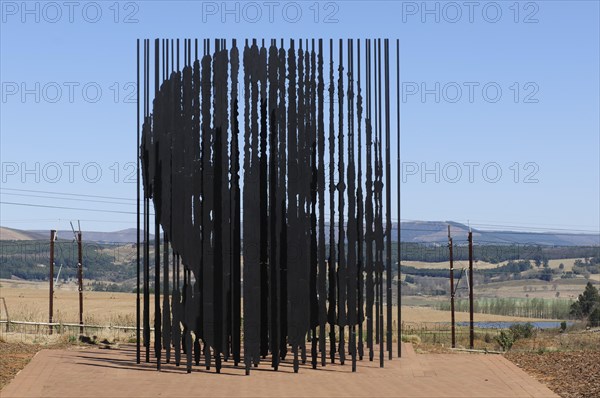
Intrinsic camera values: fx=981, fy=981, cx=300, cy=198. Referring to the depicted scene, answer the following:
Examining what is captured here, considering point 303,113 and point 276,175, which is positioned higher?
point 303,113

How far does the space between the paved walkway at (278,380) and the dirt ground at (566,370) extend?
305 mm

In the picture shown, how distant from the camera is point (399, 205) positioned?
17078 millimetres

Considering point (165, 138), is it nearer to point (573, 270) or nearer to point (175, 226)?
point (175, 226)

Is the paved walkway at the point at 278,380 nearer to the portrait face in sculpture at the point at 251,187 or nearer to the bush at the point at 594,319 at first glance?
the portrait face in sculpture at the point at 251,187

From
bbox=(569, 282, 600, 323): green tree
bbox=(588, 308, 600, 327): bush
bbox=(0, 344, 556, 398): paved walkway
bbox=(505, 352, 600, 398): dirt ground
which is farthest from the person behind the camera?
bbox=(569, 282, 600, 323): green tree

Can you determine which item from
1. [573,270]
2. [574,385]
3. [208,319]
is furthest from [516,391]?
[573,270]

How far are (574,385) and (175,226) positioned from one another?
698cm

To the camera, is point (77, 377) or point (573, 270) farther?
point (573, 270)

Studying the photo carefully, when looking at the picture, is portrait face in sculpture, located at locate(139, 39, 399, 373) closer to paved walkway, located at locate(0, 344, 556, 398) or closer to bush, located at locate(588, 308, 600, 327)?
paved walkway, located at locate(0, 344, 556, 398)

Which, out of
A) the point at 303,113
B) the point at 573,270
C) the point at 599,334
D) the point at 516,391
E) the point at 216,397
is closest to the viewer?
the point at 216,397

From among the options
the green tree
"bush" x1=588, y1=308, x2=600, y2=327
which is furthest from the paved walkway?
the green tree

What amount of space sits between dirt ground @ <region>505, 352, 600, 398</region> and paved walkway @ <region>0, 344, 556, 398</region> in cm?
30

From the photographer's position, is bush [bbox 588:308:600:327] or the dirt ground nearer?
the dirt ground

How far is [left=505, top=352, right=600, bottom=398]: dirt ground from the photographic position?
15.0 meters
